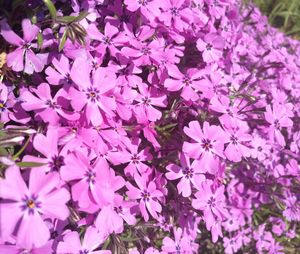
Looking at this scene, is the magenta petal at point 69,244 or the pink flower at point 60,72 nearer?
the magenta petal at point 69,244

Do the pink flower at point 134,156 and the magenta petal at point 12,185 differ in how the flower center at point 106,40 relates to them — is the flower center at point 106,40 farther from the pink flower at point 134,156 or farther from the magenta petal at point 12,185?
the magenta petal at point 12,185

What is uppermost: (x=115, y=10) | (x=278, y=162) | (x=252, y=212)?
(x=115, y=10)

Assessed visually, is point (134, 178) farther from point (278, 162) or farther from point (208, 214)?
point (278, 162)

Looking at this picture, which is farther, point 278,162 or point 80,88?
point 278,162

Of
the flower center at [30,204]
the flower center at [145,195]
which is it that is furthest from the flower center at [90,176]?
the flower center at [145,195]

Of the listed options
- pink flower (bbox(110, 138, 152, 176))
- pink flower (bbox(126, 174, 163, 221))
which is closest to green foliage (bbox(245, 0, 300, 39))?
pink flower (bbox(110, 138, 152, 176))

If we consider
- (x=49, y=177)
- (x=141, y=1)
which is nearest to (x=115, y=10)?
(x=141, y=1)

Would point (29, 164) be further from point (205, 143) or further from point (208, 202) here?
point (208, 202)
